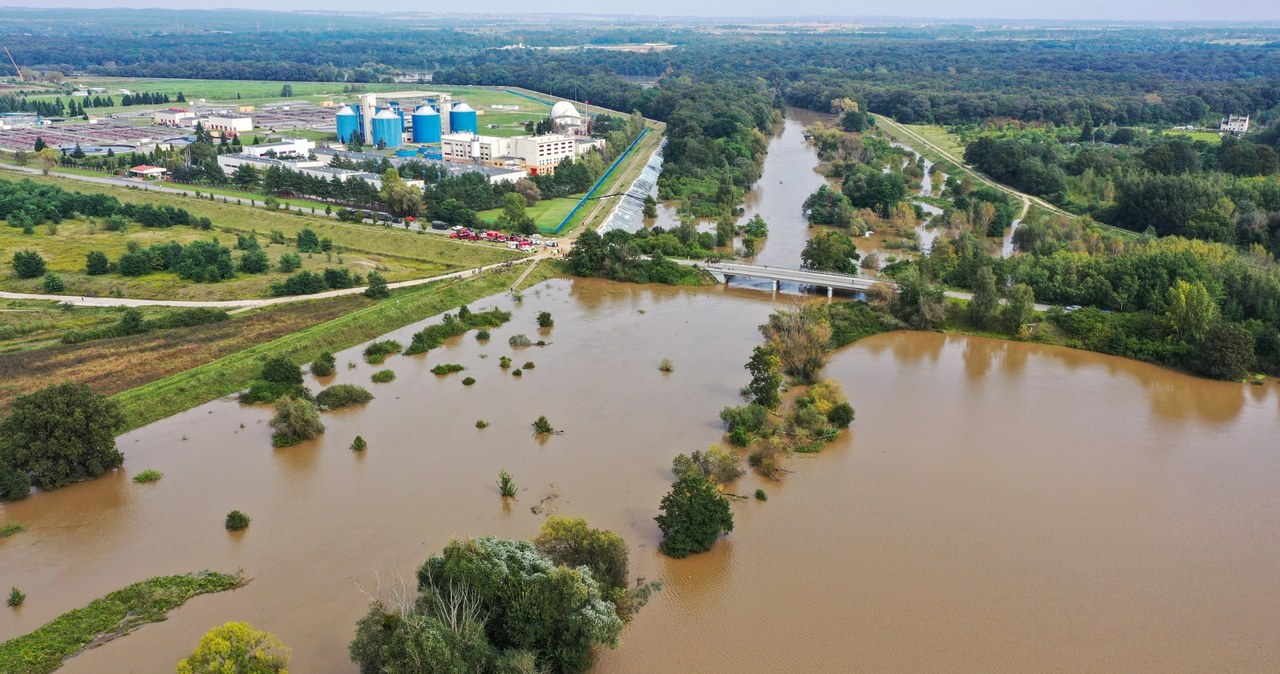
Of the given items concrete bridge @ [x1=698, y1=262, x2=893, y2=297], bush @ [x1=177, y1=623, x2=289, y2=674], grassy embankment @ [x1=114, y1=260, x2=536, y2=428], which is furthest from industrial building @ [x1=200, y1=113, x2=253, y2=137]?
bush @ [x1=177, y1=623, x2=289, y2=674]

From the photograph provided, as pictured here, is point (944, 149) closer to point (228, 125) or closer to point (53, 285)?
point (228, 125)

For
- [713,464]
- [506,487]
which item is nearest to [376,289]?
[506,487]

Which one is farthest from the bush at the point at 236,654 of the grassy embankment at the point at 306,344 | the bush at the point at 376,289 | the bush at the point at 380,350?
the bush at the point at 376,289

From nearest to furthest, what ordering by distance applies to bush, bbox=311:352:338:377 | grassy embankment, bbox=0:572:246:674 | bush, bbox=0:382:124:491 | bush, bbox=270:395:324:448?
grassy embankment, bbox=0:572:246:674 < bush, bbox=0:382:124:491 < bush, bbox=270:395:324:448 < bush, bbox=311:352:338:377

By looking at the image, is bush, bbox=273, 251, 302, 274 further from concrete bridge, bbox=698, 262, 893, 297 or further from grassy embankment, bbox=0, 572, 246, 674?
grassy embankment, bbox=0, 572, 246, 674

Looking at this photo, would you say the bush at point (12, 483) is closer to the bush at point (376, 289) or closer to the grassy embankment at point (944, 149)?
the bush at point (376, 289)

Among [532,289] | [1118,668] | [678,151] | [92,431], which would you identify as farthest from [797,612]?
[678,151]
